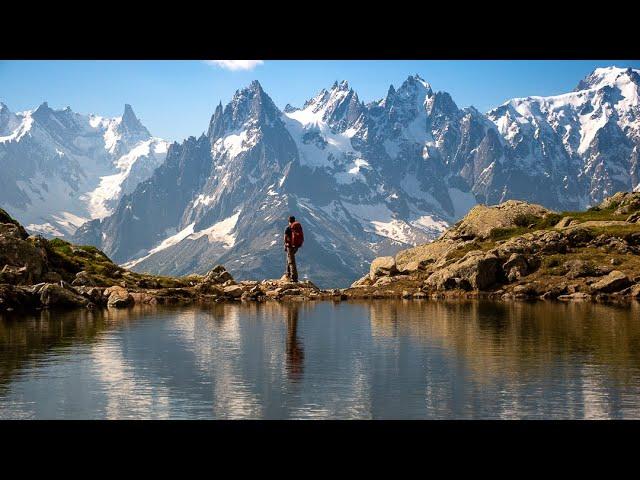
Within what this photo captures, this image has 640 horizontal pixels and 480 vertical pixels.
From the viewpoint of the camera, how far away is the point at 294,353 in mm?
56812

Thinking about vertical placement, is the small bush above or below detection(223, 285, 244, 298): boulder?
above

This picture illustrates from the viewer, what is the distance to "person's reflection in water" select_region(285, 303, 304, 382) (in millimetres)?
47650

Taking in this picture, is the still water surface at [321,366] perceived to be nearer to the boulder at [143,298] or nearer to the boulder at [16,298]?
the boulder at [16,298]

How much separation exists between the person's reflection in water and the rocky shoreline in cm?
3219

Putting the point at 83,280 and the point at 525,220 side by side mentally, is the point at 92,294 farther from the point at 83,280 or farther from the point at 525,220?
the point at 525,220

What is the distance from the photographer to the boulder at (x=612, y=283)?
371 feet

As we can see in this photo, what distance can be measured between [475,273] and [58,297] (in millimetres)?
62620

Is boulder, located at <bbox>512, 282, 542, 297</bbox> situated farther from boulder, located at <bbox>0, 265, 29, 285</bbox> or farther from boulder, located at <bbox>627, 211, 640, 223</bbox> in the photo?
boulder, located at <bbox>0, 265, 29, 285</bbox>

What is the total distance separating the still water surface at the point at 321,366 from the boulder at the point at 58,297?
1023cm

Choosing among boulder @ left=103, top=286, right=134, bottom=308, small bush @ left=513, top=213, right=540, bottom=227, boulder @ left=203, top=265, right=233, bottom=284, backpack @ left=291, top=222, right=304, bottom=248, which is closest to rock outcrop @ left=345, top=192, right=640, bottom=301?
small bush @ left=513, top=213, right=540, bottom=227

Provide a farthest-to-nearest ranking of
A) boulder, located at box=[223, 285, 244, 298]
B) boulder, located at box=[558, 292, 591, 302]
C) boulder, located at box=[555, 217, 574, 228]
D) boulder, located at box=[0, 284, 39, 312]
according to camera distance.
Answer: boulder, located at box=[555, 217, 574, 228] → boulder, located at box=[223, 285, 244, 298] → boulder, located at box=[558, 292, 591, 302] → boulder, located at box=[0, 284, 39, 312]

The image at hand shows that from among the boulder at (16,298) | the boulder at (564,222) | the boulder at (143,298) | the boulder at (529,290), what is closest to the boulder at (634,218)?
the boulder at (564,222)

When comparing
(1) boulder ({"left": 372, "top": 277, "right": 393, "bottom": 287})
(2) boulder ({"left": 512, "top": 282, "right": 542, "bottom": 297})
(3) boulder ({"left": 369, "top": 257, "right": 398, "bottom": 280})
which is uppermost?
(3) boulder ({"left": 369, "top": 257, "right": 398, "bottom": 280})
